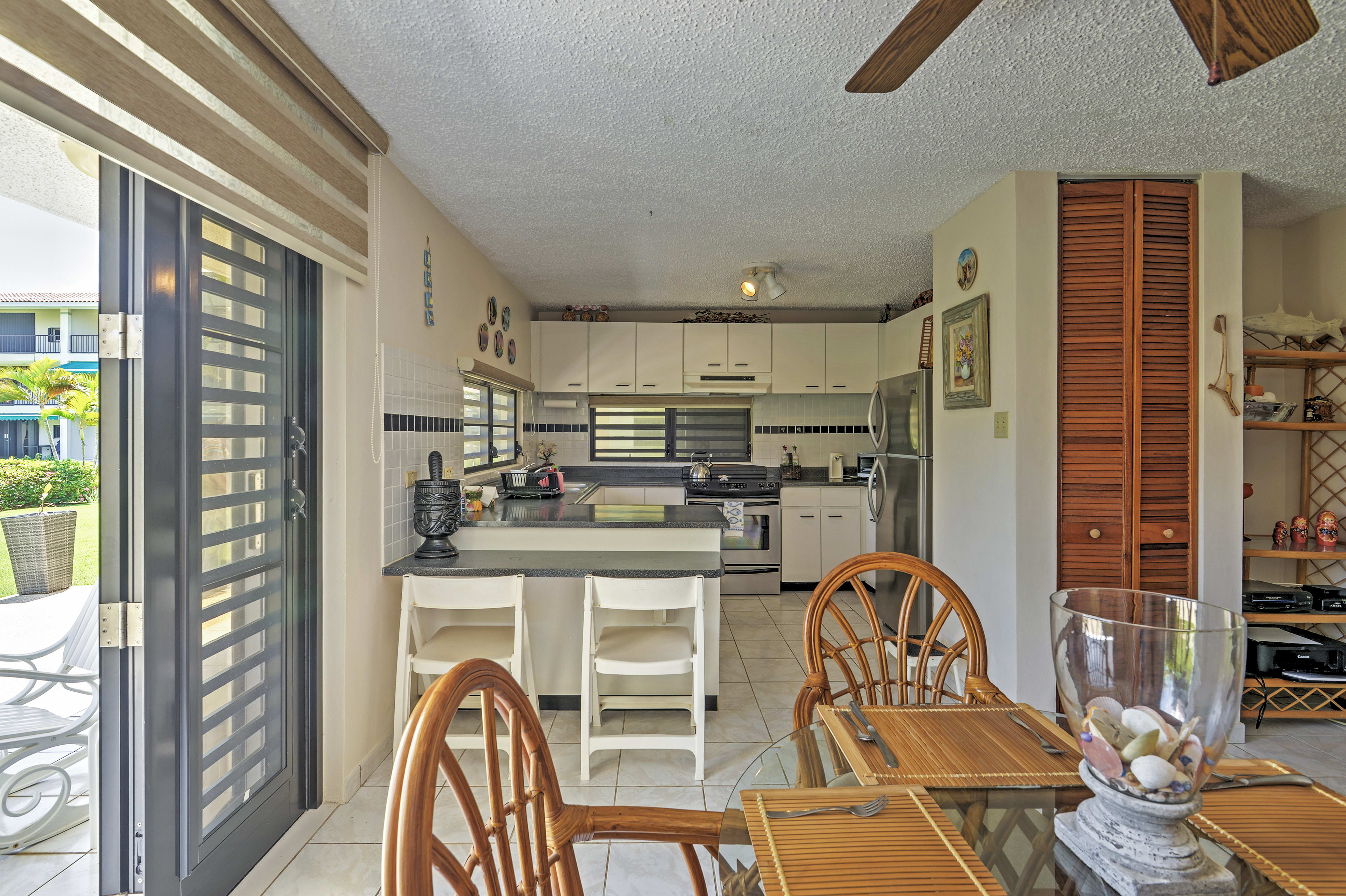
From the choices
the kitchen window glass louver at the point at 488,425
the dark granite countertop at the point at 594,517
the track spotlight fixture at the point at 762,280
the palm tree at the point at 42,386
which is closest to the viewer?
the palm tree at the point at 42,386

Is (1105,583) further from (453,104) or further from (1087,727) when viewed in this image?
(453,104)

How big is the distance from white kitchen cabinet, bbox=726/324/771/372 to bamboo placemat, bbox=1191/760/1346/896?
457cm

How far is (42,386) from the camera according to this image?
4.60 feet

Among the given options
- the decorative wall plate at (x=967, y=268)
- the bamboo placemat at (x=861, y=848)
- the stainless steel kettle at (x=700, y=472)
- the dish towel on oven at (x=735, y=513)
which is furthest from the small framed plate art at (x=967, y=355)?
the bamboo placemat at (x=861, y=848)

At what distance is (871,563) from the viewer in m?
1.66

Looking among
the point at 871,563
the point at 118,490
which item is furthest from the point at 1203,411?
the point at 118,490

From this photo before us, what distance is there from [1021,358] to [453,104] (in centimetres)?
244

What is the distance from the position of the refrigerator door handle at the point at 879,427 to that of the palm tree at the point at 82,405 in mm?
3991

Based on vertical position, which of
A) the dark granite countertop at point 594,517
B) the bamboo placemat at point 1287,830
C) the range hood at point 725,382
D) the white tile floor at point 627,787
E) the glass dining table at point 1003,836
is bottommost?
the white tile floor at point 627,787

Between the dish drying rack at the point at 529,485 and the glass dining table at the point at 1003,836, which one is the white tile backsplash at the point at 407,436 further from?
the glass dining table at the point at 1003,836

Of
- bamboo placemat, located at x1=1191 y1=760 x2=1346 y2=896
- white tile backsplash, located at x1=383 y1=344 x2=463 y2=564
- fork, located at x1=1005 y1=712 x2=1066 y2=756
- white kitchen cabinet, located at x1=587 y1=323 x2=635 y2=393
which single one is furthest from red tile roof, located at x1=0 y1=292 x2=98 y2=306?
white kitchen cabinet, located at x1=587 y1=323 x2=635 y2=393

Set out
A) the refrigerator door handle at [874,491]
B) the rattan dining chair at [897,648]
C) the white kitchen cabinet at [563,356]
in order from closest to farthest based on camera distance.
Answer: the rattan dining chair at [897,648], the refrigerator door handle at [874,491], the white kitchen cabinet at [563,356]

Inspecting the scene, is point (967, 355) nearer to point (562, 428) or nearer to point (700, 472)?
point (700, 472)

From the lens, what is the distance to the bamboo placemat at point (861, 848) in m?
0.73
